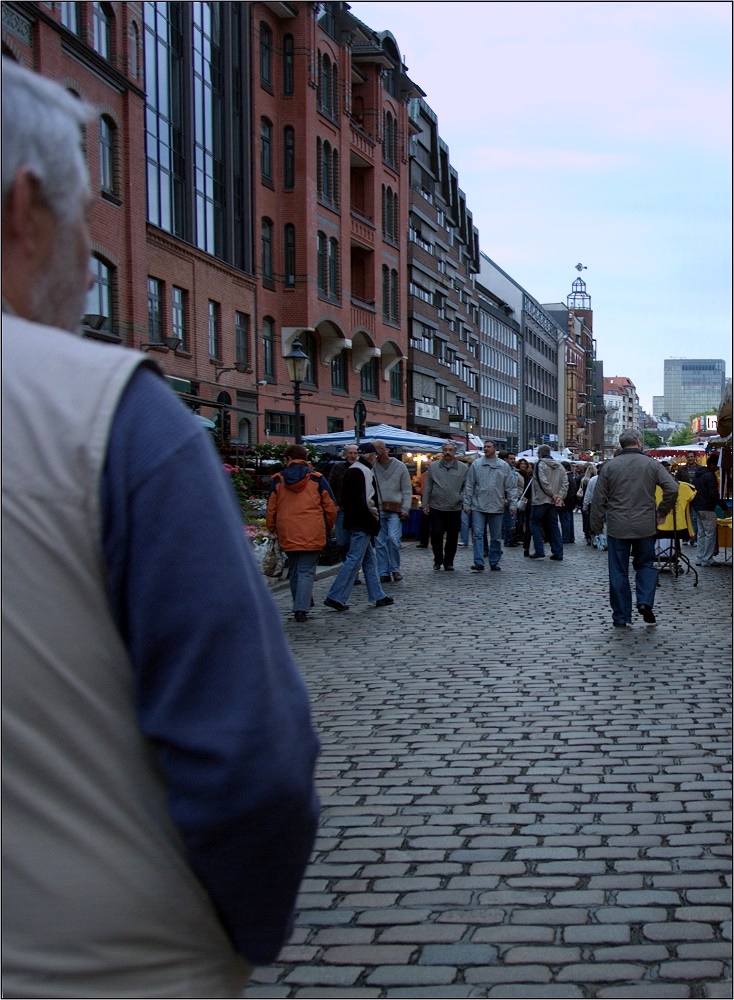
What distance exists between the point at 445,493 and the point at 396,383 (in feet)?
120

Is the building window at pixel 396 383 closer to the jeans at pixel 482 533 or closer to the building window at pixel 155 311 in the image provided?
the building window at pixel 155 311

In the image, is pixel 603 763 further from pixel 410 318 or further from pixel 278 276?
pixel 410 318

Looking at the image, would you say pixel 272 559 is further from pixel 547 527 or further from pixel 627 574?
pixel 547 527

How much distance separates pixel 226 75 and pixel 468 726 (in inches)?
1245

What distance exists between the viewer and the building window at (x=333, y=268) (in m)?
41.3

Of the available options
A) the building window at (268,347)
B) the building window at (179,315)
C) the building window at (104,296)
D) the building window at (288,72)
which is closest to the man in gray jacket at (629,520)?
the building window at (104,296)

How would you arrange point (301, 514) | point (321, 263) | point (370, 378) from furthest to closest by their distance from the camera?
point (370, 378)
point (321, 263)
point (301, 514)

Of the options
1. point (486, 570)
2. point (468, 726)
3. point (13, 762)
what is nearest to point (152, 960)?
point (13, 762)

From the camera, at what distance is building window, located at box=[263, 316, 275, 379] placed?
122ft

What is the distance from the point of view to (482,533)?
17109mm

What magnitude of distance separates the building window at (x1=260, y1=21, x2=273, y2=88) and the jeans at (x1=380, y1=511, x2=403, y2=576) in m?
26.4

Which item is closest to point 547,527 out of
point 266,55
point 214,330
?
point 214,330

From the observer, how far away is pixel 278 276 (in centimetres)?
3834

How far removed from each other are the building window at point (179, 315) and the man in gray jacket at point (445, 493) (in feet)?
47.5
